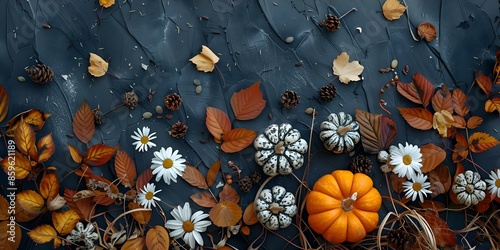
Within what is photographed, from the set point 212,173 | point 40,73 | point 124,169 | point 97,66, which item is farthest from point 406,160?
point 40,73

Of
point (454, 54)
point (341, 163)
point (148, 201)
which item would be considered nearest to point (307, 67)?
point (341, 163)

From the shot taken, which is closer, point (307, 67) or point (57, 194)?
point (57, 194)

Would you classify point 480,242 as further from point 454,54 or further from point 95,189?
point 95,189

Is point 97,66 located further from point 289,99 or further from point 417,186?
point 417,186

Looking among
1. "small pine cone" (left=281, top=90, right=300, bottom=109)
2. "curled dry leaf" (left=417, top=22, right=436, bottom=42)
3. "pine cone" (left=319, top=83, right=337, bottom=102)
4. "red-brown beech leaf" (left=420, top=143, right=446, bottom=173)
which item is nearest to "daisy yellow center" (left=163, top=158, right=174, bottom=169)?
"small pine cone" (left=281, top=90, right=300, bottom=109)

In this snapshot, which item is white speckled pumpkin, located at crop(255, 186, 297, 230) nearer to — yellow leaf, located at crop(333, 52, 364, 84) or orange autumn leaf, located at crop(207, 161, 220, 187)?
orange autumn leaf, located at crop(207, 161, 220, 187)

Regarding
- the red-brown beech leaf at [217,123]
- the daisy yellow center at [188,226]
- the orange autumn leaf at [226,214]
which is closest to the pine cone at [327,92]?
the red-brown beech leaf at [217,123]

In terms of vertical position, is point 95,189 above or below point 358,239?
above

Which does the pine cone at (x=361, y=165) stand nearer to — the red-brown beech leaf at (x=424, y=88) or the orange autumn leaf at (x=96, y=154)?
the red-brown beech leaf at (x=424, y=88)
